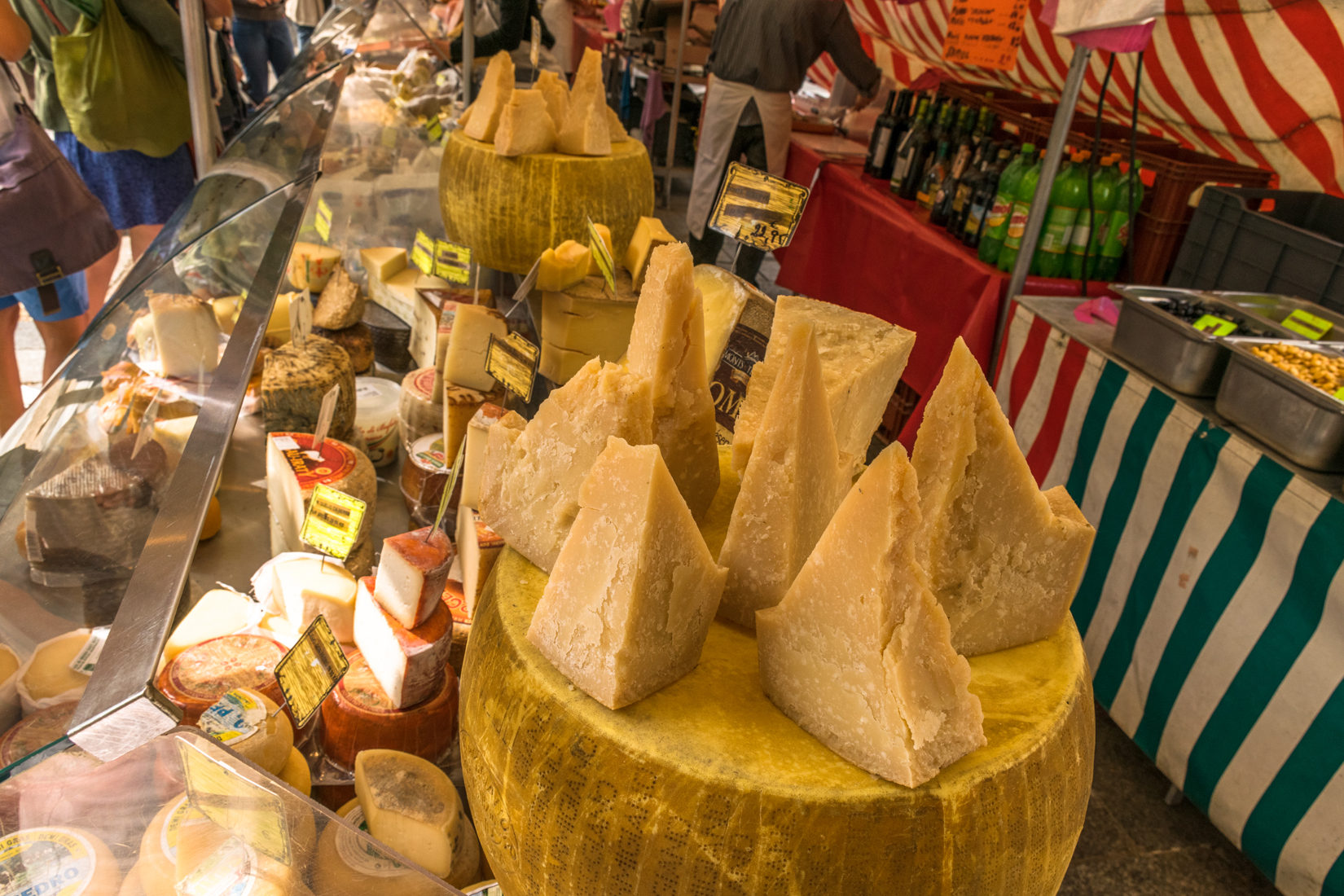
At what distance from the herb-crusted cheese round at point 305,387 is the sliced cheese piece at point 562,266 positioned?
1.35 feet

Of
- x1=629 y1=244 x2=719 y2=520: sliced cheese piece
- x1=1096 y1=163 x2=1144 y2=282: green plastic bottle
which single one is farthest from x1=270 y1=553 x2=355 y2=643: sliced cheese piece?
x1=1096 y1=163 x2=1144 y2=282: green plastic bottle

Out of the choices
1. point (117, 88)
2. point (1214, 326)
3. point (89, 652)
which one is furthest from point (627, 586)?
point (117, 88)

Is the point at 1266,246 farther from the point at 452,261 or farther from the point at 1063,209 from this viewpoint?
the point at 452,261

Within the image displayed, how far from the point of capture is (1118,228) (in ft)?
8.60

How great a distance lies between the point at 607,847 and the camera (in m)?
0.56

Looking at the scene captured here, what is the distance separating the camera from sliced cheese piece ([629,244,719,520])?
2.24 feet

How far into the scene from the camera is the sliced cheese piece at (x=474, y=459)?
113 cm

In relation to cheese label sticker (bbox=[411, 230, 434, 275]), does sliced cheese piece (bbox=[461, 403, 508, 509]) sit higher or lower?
lower

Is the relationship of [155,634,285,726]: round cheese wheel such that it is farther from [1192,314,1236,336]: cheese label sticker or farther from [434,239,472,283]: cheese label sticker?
[1192,314,1236,336]: cheese label sticker

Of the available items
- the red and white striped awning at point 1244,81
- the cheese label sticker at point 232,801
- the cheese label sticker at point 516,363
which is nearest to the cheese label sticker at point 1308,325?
the red and white striped awning at point 1244,81

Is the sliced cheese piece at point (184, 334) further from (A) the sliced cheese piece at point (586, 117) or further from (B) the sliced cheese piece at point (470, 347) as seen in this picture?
(A) the sliced cheese piece at point (586, 117)

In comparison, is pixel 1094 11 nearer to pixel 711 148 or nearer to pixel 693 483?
pixel 693 483

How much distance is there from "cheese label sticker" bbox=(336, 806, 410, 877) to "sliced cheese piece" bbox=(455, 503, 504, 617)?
15.1 inches

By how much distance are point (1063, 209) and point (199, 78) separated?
7.46 ft
